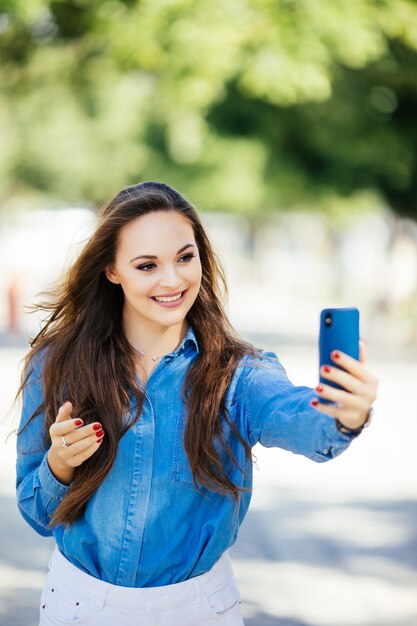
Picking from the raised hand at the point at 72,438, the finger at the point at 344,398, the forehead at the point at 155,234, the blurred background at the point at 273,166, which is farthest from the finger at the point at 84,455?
the blurred background at the point at 273,166

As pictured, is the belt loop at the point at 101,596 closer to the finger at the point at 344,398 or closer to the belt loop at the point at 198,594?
the belt loop at the point at 198,594

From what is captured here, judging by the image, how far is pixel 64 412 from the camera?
2309 mm

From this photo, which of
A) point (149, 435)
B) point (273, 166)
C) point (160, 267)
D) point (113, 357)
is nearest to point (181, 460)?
point (149, 435)

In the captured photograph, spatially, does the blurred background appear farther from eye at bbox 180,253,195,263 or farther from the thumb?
the thumb

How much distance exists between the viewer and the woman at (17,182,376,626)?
2.36m

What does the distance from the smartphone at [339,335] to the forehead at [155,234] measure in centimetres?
61

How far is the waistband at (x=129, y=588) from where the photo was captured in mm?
2352

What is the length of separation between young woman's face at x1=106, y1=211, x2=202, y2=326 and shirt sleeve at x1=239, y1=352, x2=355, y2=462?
234 mm

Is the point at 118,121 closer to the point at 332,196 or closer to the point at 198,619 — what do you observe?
the point at 332,196

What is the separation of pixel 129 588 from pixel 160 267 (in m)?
0.73

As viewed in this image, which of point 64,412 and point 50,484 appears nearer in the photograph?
point 64,412

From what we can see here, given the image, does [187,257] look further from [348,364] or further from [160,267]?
[348,364]

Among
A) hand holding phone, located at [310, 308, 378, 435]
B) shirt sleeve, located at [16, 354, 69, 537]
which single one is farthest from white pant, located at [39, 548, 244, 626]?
hand holding phone, located at [310, 308, 378, 435]

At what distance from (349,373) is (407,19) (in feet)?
28.7
